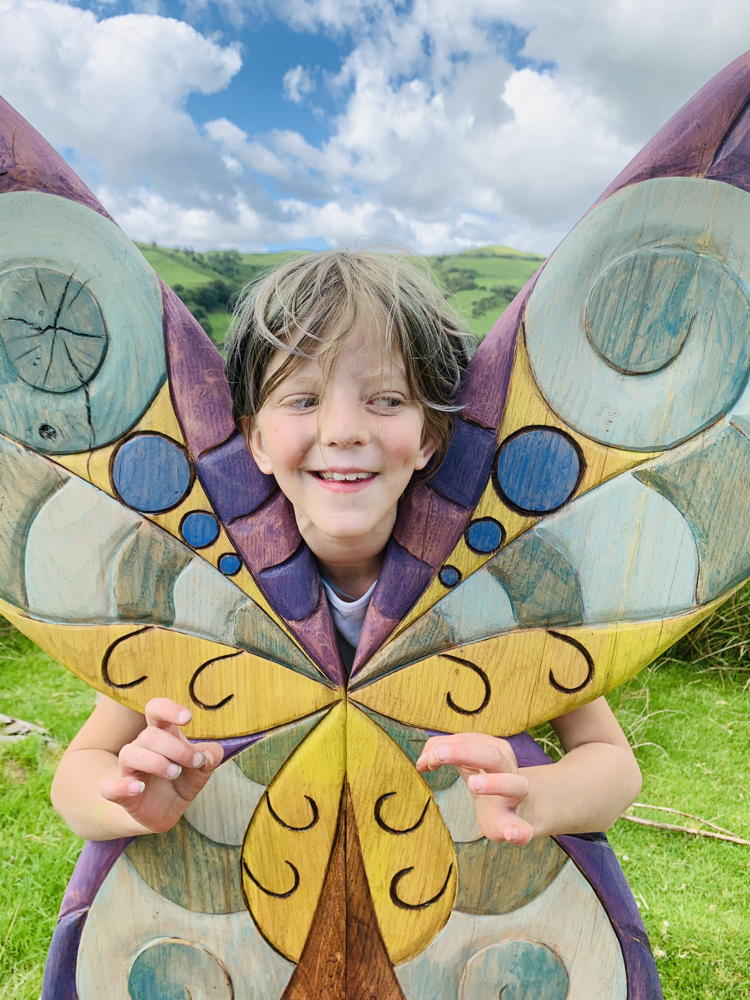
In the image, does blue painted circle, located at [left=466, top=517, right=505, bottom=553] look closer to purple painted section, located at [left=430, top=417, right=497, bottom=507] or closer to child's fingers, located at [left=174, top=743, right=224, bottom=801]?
purple painted section, located at [left=430, top=417, right=497, bottom=507]

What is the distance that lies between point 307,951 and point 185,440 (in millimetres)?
741

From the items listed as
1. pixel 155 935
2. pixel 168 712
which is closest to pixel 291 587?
pixel 168 712

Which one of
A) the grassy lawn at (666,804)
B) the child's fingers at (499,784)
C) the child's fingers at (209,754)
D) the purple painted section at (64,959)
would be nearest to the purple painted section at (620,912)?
the child's fingers at (499,784)

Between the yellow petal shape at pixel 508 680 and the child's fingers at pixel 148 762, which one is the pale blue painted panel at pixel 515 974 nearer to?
the yellow petal shape at pixel 508 680

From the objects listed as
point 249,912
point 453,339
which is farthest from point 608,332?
point 249,912

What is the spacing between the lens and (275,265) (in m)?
1.19

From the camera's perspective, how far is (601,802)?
3.65 ft

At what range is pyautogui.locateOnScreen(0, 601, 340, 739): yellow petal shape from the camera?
1122 mm

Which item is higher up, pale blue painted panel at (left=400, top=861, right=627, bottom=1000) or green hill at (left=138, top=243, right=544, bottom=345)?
green hill at (left=138, top=243, right=544, bottom=345)

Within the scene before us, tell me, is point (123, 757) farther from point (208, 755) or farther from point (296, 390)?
point (296, 390)

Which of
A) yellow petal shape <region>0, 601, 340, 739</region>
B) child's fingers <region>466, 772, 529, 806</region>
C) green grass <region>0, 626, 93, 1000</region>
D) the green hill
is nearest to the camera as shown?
child's fingers <region>466, 772, 529, 806</region>

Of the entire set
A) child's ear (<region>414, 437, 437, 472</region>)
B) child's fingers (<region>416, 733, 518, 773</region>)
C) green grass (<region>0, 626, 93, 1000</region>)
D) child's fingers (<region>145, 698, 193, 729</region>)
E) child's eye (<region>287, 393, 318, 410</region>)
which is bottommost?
green grass (<region>0, 626, 93, 1000</region>)

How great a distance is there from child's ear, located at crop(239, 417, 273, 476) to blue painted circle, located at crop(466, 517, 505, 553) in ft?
0.98

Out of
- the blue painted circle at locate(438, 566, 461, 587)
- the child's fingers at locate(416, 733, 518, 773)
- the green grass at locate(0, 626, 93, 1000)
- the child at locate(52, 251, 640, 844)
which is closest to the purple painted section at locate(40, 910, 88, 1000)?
the child at locate(52, 251, 640, 844)
